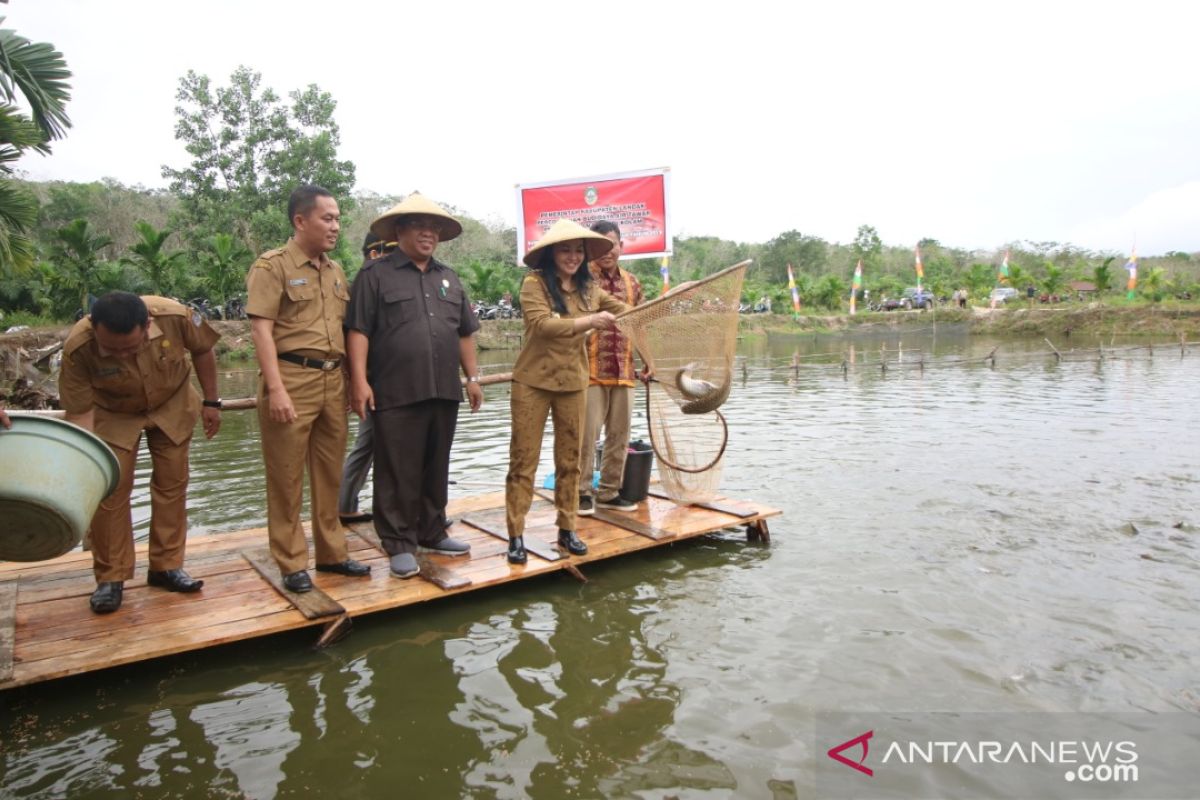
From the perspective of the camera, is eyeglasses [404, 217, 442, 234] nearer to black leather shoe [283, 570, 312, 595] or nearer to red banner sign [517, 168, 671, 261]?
black leather shoe [283, 570, 312, 595]

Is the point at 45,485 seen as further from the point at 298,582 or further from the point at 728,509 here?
the point at 728,509

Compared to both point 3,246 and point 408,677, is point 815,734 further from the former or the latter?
point 3,246

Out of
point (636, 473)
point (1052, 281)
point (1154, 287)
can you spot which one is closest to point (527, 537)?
point (636, 473)

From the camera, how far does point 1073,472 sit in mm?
7348

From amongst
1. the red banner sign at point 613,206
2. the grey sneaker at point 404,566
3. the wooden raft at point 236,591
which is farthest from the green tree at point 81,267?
the grey sneaker at point 404,566

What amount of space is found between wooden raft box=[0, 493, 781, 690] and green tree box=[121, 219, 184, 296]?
75.3 ft

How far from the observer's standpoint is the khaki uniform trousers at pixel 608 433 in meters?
5.27

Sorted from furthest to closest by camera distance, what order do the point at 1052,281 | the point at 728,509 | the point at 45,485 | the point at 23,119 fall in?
the point at 1052,281, the point at 23,119, the point at 728,509, the point at 45,485

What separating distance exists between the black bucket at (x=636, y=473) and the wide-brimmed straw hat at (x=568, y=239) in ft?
5.53

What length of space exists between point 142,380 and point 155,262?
24.5m

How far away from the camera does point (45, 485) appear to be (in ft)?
9.31

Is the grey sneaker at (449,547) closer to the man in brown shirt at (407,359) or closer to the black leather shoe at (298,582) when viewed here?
the man in brown shirt at (407,359)

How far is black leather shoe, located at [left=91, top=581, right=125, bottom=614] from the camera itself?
3557 mm

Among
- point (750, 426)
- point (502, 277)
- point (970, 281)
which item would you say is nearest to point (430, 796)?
point (750, 426)
